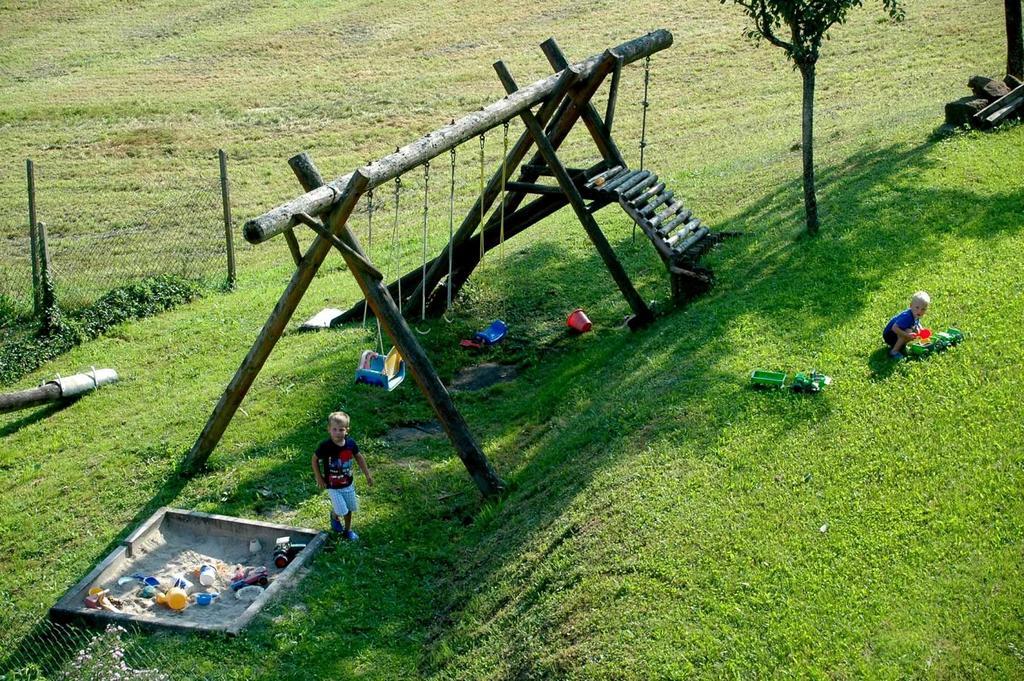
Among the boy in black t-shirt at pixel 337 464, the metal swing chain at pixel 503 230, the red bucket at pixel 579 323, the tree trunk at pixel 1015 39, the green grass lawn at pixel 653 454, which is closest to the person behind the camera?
the green grass lawn at pixel 653 454

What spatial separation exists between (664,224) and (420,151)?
3.73 m

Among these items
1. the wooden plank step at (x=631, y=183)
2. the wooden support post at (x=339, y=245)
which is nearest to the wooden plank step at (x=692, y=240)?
the wooden plank step at (x=631, y=183)

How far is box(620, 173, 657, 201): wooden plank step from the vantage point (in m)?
13.6

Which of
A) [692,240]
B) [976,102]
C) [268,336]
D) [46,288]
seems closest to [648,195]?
[692,240]

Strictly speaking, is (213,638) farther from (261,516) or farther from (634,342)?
(634,342)

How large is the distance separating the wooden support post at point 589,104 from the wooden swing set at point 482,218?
0.06ft

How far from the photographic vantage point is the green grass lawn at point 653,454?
7.80m

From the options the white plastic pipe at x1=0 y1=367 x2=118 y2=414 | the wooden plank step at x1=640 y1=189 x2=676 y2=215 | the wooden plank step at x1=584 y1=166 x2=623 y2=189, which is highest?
the wooden plank step at x1=584 y1=166 x2=623 y2=189

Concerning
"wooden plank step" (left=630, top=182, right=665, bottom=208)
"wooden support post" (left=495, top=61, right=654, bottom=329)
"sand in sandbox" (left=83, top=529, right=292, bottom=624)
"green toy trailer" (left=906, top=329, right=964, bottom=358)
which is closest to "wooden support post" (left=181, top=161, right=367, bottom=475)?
"sand in sandbox" (left=83, top=529, right=292, bottom=624)

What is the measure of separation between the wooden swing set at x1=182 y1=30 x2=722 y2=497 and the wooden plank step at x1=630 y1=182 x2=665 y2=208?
0.05ft

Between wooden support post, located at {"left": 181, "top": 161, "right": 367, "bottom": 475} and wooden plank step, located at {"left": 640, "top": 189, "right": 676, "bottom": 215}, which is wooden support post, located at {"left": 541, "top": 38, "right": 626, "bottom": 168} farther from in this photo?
wooden support post, located at {"left": 181, "top": 161, "right": 367, "bottom": 475}

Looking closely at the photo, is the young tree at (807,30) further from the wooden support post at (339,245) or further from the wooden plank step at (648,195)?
the wooden support post at (339,245)

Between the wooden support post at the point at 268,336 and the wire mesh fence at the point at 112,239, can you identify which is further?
the wire mesh fence at the point at 112,239

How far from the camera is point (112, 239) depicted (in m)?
20.5
